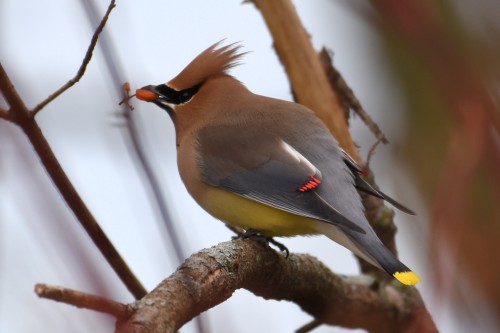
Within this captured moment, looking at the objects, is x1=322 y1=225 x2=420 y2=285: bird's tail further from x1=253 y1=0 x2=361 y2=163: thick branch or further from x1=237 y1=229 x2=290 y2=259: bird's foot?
x1=253 y1=0 x2=361 y2=163: thick branch

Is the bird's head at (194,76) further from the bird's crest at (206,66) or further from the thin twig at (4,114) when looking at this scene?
the thin twig at (4,114)

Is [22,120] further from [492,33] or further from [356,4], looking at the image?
[492,33]

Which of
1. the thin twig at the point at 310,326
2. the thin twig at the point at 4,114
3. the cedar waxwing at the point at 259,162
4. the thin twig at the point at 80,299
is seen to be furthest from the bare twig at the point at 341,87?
the thin twig at the point at 80,299

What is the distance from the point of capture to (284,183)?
3150mm

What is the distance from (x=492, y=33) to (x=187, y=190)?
91.3 inches

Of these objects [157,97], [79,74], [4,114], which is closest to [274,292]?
[157,97]

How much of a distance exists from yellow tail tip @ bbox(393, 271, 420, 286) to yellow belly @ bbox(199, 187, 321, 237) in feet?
1.63

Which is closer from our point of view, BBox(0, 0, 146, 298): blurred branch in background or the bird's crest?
BBox(0, 0, 146, 298): blurred branch in background

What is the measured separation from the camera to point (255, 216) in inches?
125

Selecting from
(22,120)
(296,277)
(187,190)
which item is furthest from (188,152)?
(22,120)

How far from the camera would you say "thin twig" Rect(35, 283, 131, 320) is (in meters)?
1.04

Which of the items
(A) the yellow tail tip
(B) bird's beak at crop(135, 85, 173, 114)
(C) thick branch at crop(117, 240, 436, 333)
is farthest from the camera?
(B) bird's beak at crop(135, 85, 173, 114)

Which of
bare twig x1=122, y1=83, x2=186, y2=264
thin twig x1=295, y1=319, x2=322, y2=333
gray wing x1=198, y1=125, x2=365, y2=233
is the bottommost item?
thin twig x1=295, y1=319, x2=322, y2=333

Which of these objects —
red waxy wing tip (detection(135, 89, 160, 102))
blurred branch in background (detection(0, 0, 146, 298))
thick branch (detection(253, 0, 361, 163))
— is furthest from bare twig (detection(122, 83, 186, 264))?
thick branch (detection(253, 0, 361, 163))
